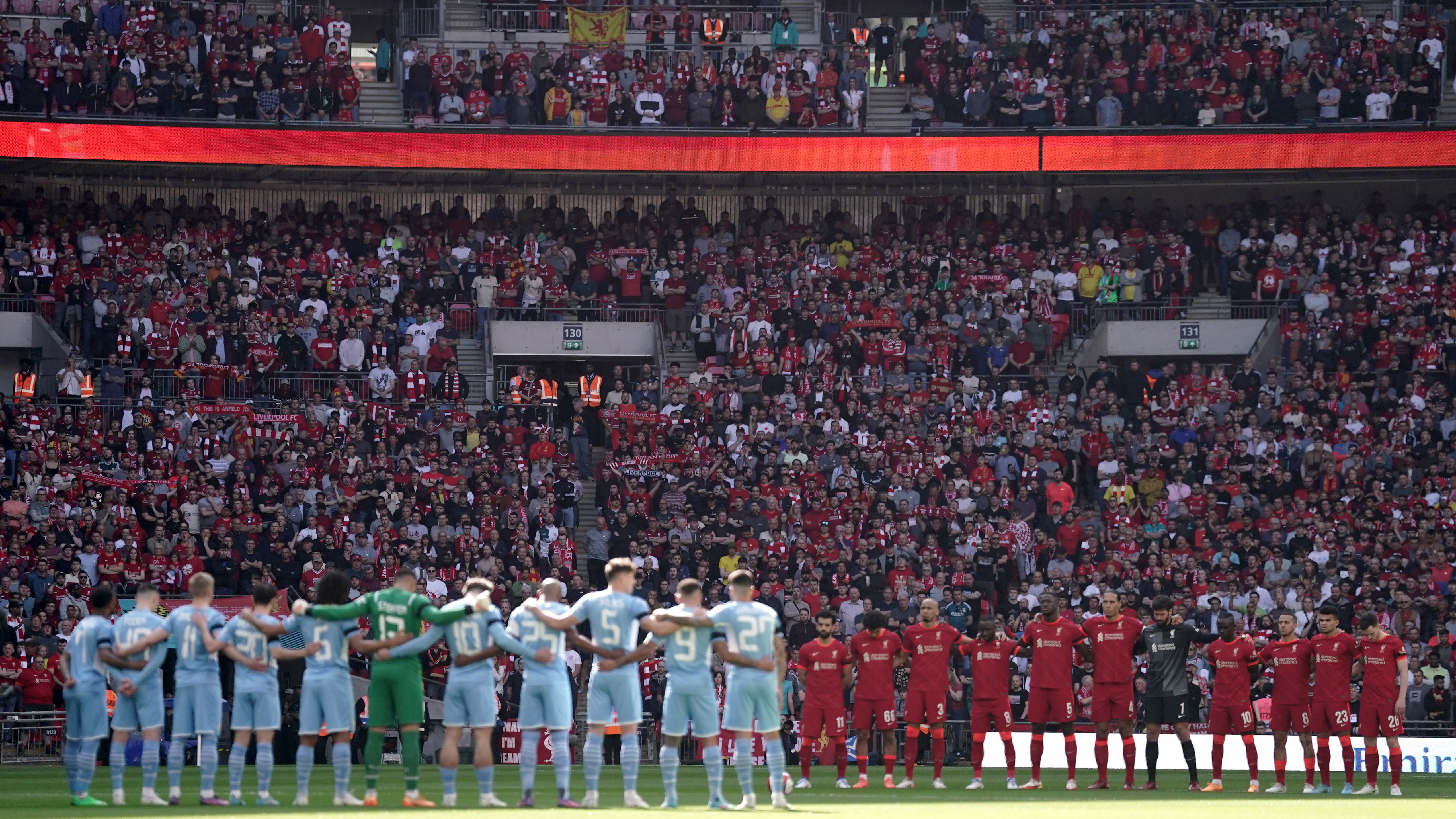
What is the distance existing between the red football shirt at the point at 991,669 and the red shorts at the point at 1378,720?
12.3ft

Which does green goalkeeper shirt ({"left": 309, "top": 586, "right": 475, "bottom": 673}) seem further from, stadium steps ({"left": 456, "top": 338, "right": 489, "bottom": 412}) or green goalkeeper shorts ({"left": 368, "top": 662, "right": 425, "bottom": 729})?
stadium steps ({"left": 456, "top": 338, "right": 489, "bottom": 412})

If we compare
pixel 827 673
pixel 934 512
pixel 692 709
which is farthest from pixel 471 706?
pixel 934 512

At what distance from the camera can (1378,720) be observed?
20484 mm

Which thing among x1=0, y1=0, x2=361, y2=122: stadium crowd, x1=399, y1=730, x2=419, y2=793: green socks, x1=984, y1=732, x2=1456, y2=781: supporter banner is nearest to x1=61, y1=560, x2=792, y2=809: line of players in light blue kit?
x1=399, y1=730, x2=419, y2=793: green socks

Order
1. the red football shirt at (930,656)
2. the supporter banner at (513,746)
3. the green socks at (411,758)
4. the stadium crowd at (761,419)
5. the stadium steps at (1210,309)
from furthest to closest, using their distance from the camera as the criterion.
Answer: the stadium steps at (1210,309), the stadium crowd at (761,419), the supporter banner at (513,746), the red football shirt at (930,656), the green socks at (411,758)

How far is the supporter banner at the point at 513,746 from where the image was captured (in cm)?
2525

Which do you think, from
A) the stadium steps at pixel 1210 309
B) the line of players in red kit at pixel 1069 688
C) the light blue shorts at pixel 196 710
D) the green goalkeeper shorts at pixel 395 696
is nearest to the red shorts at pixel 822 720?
the line of players in red kit at pixel 1069 688

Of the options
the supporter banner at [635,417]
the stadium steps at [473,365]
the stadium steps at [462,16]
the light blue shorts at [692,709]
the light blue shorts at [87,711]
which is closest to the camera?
the light blue shorts at [692,709]

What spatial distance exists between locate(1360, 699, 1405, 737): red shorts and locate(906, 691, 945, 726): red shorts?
4.44m

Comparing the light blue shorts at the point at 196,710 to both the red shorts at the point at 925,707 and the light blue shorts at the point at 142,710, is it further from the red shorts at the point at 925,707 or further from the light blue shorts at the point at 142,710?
the red shorts at the point at 925,707

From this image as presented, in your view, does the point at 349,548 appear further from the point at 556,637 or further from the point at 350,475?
the point at 556,637

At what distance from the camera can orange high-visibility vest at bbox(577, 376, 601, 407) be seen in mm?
33750

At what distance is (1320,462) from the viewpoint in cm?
3141

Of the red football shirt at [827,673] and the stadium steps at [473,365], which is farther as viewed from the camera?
the stadium steps at [473,365]
